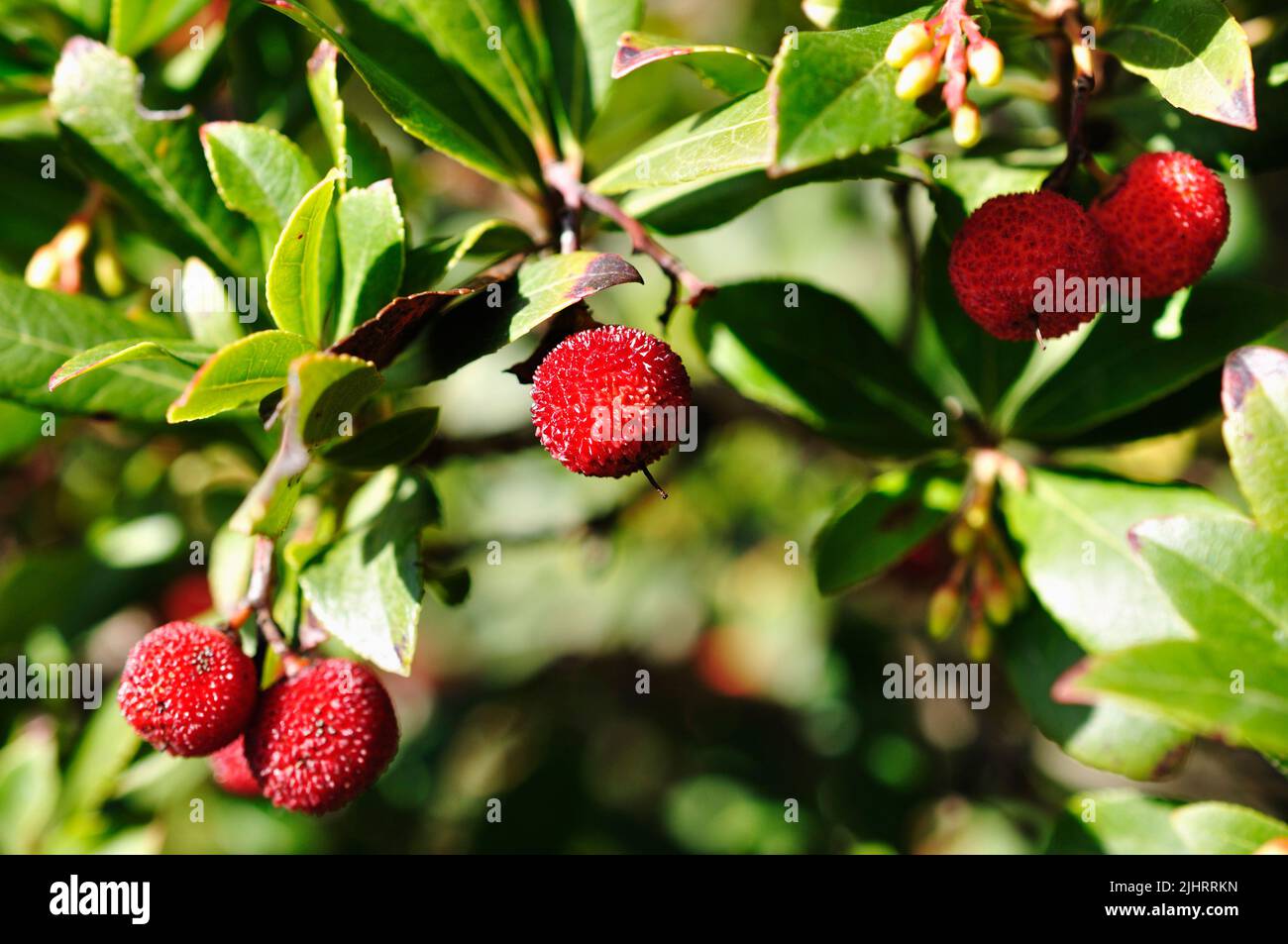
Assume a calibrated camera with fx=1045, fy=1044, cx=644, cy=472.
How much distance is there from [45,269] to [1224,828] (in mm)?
1583

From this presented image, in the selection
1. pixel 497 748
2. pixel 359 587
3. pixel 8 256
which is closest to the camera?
pixel 359 587

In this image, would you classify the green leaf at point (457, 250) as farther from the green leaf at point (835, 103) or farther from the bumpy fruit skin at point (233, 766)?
the bumpy fruit skin at point (233, 766)

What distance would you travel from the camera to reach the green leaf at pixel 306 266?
0.96 metres

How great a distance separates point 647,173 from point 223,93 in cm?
105

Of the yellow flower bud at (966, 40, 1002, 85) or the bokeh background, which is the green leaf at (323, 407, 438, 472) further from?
the yellow flower bud at (966, 40, 1002, 85)

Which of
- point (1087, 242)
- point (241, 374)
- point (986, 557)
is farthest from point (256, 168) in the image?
point (986, 557)

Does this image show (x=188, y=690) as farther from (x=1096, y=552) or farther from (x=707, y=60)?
(x=1096, y=552)

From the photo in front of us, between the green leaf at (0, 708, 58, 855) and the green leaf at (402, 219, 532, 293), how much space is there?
1.12 metres

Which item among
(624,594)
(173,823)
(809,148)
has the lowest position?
(173,823)

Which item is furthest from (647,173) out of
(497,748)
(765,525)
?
(497,748)

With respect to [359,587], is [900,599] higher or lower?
lower

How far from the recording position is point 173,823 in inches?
88.8

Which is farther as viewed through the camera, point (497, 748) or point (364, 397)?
point (497, 748)
